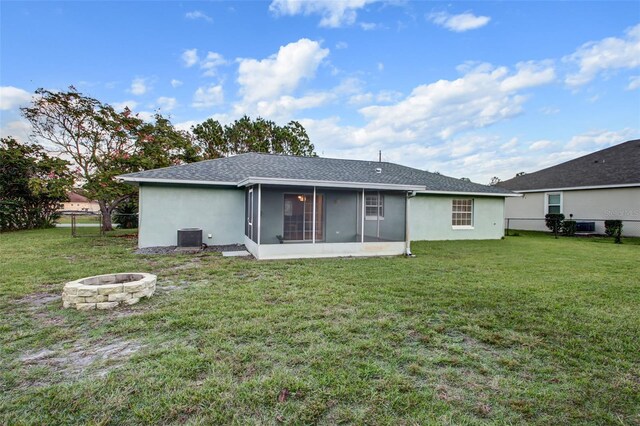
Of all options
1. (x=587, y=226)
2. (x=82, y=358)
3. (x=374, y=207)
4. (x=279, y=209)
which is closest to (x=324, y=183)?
(x=279, y=209)

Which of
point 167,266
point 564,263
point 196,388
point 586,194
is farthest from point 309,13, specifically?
point 586,194

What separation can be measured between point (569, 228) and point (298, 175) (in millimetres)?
14344

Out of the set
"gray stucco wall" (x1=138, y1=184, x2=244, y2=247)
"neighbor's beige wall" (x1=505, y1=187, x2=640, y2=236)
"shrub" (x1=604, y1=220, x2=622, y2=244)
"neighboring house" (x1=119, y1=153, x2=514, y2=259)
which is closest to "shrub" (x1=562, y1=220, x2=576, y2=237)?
"shrub" (x1=604, y1=220, x2=622, y2=244)

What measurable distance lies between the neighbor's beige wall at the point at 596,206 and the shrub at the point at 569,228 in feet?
4.93

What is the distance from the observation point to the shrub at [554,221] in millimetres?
15264

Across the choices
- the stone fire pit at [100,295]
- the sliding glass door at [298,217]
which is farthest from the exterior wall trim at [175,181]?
the stone fire pit at [100,295]

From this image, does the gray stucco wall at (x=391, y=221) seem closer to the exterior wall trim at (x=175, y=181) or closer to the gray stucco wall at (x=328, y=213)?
the gray stucco wall at (x=328, y=213)

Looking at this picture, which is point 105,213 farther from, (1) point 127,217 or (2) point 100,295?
(2) point 100,295

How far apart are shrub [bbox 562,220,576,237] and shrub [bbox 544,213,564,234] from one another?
0.24 m

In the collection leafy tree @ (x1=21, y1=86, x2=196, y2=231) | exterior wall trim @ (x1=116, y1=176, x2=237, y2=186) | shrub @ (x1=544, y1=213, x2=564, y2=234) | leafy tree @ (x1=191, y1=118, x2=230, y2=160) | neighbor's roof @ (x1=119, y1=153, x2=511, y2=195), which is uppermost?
leafy tree @ (x1=191, y1=118, x2=230, y2=160)

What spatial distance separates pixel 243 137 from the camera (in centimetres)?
2481

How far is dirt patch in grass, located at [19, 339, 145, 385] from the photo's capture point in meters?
2.60

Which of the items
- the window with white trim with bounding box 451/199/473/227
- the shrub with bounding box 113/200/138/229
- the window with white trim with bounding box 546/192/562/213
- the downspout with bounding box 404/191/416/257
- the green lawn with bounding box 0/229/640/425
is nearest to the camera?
the green lawn with bounding box 0/229/640/425

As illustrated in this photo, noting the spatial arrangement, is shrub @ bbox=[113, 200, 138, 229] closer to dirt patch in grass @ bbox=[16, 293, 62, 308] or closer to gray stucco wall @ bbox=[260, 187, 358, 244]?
gray stucco wall @ bbox=[260, 187, 358, 244]
